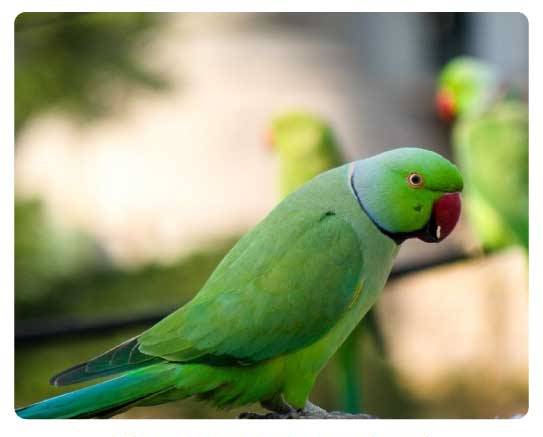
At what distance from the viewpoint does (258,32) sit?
4.79 ft

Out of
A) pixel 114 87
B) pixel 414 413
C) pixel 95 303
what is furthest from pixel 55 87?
pixel 414 413

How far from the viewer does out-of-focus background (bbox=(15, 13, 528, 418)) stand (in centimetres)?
117

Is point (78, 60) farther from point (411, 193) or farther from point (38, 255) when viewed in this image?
point (411, 193)

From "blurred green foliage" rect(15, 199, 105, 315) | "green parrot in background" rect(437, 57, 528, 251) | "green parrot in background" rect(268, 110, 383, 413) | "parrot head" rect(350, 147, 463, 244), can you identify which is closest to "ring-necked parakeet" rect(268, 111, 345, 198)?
"green parrot in background" rect(268, 110, 383, 413)

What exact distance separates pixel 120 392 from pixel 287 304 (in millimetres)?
176

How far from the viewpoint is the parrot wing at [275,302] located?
85 cm

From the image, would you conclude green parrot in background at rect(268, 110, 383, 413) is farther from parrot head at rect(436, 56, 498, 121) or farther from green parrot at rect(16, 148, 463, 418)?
green parrot at rect(16, 148, 463, 418)

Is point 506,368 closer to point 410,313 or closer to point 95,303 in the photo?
point 410,313

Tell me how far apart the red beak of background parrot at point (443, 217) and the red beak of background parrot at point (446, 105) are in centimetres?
85

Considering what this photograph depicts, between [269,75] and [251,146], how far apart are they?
0.73ft

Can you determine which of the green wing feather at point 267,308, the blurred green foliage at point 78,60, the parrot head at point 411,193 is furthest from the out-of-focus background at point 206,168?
the parrot head at point 411,193

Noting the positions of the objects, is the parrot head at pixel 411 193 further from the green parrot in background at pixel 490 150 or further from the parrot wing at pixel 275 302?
the green parrot in background at pixel 490 150

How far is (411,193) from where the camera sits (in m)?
0.86
